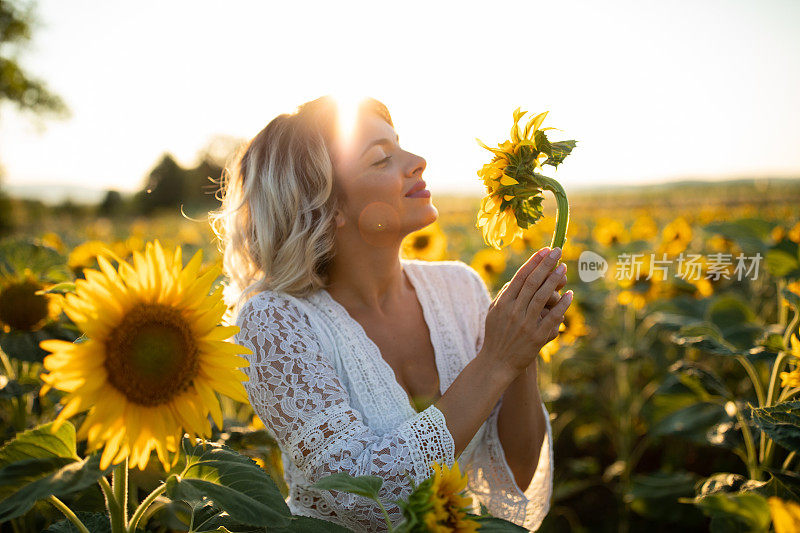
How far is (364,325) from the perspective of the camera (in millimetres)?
1832

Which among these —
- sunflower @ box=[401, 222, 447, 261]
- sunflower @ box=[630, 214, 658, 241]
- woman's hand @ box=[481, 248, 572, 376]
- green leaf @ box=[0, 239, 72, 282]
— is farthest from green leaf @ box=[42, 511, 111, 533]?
sunflower @ box=[630, 214, 658, 241]

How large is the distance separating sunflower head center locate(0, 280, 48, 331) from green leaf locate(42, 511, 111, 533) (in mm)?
806

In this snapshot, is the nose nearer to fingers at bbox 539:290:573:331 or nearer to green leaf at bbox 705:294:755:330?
fingers at bbox 539:290:573:331

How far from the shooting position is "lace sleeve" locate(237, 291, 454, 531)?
4.26ft

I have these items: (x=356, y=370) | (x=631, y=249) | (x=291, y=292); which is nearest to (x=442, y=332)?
(x=356, y=370)

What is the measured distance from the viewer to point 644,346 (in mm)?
3346

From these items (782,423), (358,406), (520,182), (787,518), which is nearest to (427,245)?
(358,406)

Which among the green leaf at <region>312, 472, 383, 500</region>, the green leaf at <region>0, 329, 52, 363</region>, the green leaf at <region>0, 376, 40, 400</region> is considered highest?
the green leaf at <region>0, 329, 52, 363</region>

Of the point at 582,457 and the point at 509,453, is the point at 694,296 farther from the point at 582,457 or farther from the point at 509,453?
the point at 509,453

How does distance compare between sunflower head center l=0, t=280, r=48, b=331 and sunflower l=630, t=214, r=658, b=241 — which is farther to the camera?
sunflower l=630, t=214, r=658, b=241

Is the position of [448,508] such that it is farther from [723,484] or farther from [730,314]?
[730,314]

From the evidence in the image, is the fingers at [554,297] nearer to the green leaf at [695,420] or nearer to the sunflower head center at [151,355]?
the sunflower head center at [151,355]

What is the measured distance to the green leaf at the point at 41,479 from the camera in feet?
2.65

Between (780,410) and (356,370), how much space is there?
40.6 inches
